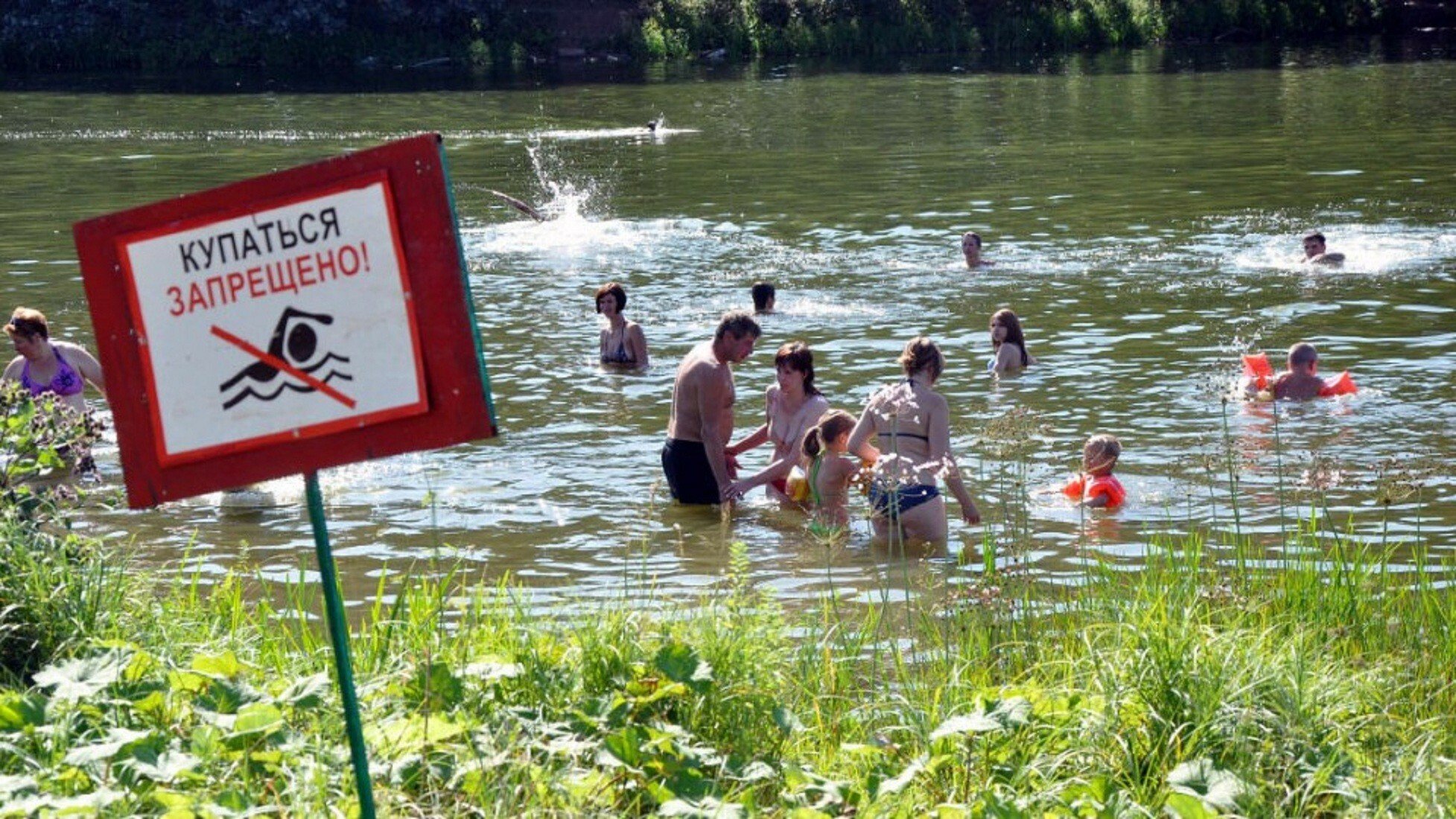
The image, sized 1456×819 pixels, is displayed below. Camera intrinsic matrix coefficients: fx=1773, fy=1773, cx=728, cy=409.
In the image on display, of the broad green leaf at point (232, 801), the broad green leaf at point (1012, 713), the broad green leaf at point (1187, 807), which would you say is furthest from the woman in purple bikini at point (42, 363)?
Result: the broad green leaf at point (1187, 807)

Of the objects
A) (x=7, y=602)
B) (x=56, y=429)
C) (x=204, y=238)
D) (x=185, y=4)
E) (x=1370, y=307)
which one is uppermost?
(x=185, y=4)

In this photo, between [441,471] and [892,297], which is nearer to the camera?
[441,471]

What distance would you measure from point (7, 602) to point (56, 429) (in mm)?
991

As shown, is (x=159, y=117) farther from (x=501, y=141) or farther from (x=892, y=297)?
(x=892, y=297)

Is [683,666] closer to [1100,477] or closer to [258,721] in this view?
[258,721]

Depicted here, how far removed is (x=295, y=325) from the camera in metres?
4.14

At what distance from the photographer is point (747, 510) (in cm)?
1149

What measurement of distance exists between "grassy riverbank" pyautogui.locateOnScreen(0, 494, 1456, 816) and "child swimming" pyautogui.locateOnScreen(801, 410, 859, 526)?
427 centimetres

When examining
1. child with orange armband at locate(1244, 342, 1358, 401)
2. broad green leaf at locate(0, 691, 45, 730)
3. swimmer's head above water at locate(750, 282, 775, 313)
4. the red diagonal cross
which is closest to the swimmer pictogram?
the red diagonal cross

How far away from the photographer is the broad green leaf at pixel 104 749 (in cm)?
452

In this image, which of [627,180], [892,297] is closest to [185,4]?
[627,180]

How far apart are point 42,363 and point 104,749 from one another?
8.24 metres

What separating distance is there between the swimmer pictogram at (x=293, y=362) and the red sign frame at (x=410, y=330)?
0.10m

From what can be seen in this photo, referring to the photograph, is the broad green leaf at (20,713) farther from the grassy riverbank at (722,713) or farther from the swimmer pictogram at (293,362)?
the swimmer pictogram at (293,362)
